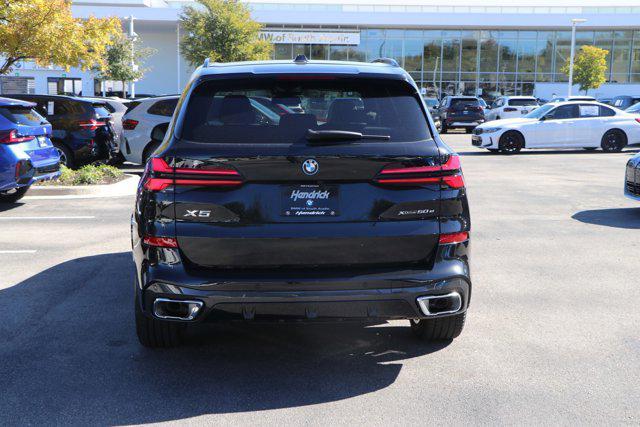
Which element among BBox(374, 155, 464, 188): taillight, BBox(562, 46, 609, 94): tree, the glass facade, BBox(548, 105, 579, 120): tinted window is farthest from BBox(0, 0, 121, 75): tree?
BBox(562, 46, 609, 94): tree

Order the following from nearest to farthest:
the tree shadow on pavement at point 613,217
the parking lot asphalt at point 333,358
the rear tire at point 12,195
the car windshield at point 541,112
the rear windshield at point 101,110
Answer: the parking lot asphalt at point 333,358
the tree shadow on pavement at point 613,217
the rear tire at point 12,195
the rear windshield at point 101,110
the car windshield at point 541,112

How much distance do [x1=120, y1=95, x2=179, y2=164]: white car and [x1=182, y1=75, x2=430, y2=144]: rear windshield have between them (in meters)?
11.1

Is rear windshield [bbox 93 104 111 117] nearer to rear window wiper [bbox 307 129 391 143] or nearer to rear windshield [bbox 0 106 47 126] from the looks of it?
rear windshield [bbox 0 106 47 126]

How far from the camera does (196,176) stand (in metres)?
3.87

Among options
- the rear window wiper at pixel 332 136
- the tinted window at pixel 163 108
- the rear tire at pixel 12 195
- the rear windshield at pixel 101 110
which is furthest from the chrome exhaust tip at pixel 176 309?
the rear windshield at pixel 101 110

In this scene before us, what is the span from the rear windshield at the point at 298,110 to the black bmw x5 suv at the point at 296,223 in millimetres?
13

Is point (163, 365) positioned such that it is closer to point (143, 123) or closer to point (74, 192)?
point (74, 192)

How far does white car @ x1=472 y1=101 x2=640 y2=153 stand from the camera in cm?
2137

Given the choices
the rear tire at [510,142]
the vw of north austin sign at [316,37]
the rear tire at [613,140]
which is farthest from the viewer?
the vw of north austin sign at [316,37]

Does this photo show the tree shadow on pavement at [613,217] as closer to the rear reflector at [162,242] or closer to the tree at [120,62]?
the rear reflector at [162,242]

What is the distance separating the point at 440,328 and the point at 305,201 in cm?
148

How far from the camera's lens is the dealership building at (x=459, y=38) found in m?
57.6

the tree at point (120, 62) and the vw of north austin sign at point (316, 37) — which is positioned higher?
the vw of north austin sign at point (316, 37)

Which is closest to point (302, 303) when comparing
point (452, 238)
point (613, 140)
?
point (452, 238)
